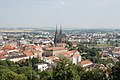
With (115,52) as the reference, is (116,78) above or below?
above

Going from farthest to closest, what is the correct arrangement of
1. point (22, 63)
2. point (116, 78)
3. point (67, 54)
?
point (67, 54) → point (22, 63) → point (116, 78)

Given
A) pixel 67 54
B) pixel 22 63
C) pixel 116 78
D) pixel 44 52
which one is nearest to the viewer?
pixel 116 78

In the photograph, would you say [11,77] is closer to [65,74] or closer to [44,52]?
[65,74]

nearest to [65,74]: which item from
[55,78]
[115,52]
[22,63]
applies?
[55,78]

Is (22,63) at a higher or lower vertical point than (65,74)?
lower

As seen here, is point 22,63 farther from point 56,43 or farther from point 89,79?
point 56,43

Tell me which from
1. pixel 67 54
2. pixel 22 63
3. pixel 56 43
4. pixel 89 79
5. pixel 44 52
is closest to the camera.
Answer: pixel 89 79

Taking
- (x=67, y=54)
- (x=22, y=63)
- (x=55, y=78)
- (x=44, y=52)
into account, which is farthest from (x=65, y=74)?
(x=44, y=52)

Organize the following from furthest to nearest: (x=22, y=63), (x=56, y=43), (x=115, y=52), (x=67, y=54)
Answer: (x=115, y=52) < (x=56, y=43) < (x=67, y=54) < (x=22, y=63)

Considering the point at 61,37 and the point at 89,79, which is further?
the point at 61,37
